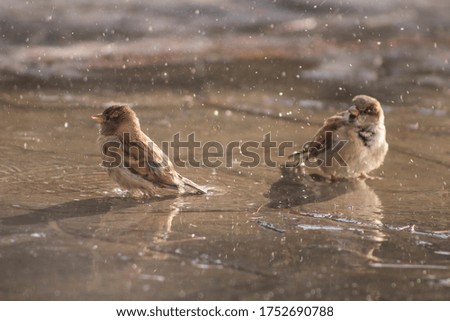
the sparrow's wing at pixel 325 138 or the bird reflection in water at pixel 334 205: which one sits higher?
the sparrow's wing at pixel 325 138

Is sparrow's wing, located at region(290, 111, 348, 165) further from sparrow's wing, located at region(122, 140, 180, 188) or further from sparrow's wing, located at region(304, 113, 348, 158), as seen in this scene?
sparrow's wing, located at region(122, 140, 180, 188)

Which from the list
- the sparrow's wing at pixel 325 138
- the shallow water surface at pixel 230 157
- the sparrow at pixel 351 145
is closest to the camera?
the shallow water surface at pixel 230 157

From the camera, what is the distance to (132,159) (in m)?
5.45

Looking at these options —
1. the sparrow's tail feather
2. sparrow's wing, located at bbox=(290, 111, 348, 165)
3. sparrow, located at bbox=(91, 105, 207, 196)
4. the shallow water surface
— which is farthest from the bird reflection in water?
sparrow, located at bbox=(91, 105, 207, 196)

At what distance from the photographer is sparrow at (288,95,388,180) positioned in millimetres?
5906

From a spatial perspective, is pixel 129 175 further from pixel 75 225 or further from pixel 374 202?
pixel 374 202

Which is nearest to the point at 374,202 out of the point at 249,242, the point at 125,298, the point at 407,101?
the point at 249,242

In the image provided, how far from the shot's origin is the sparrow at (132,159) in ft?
17.5

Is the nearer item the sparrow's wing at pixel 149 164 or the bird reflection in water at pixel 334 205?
the bird reflection in water at pixel 334 205

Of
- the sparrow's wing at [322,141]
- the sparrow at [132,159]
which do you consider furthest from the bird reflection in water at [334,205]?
the sparrow at [132,159]

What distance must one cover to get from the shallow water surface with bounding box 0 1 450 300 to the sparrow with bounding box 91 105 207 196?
0.32 ft

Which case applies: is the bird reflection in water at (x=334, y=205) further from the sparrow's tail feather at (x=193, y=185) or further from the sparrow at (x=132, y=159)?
the sparrow at (x=132, y=159)

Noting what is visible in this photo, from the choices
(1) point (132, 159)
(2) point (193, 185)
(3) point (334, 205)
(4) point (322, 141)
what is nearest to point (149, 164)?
(1) point (132, 159)

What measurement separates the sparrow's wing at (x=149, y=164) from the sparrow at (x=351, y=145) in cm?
109
